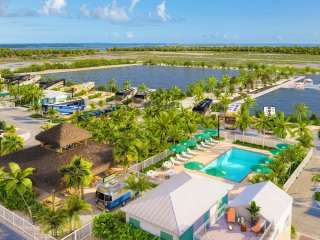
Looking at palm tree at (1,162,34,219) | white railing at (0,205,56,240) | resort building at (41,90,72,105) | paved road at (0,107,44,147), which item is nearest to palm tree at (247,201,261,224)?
white railing at (0,205,56,240)

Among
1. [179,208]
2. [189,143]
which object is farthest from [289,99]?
[179,208]

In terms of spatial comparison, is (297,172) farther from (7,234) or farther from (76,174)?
(7,234)

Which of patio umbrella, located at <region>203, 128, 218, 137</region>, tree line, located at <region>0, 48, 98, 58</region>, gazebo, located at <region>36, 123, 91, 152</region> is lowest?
patio umbrella, located at <region>203, 128, 218, 137</region>

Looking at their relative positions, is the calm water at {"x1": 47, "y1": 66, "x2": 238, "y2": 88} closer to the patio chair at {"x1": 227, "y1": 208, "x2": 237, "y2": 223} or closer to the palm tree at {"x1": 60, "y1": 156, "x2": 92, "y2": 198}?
the palm tree at {"x1": 60, "y1": 156, "x2": 92, "y2": 198}

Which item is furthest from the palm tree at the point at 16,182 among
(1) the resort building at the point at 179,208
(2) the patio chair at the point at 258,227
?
(2) the patio chair at the point at 258,227

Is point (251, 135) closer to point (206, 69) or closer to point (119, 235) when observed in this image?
point (119, 235)

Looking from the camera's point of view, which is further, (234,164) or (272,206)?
(234,164)

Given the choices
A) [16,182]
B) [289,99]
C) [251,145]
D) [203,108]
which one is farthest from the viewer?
[289,99]
